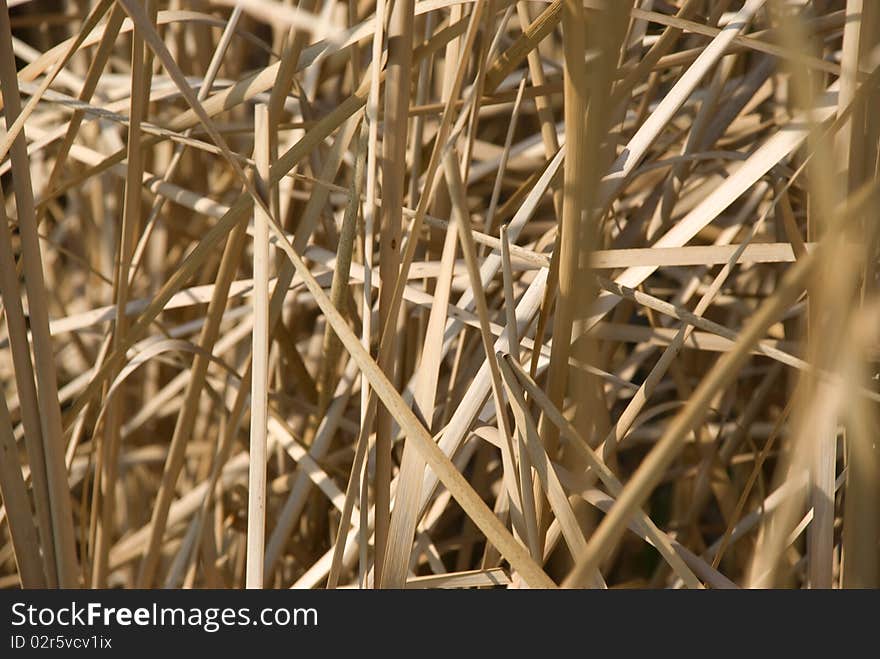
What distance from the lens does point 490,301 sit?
0.57 m

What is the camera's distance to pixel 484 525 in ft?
0.87

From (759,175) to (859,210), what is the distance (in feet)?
0.44

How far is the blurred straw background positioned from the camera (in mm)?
238

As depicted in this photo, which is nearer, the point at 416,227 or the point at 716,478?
the point at 416,227

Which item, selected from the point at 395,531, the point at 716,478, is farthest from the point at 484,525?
the point at 716,478

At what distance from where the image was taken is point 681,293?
0.55 m

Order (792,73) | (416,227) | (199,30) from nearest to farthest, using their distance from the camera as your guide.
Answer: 1. (792,73)
2. (416,227)
3. (199,30)

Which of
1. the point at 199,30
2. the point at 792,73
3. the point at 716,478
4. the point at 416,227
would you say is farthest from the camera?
the point at 199,30

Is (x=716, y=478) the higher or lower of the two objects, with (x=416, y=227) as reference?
lower

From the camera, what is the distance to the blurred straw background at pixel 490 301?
238 millimetres
